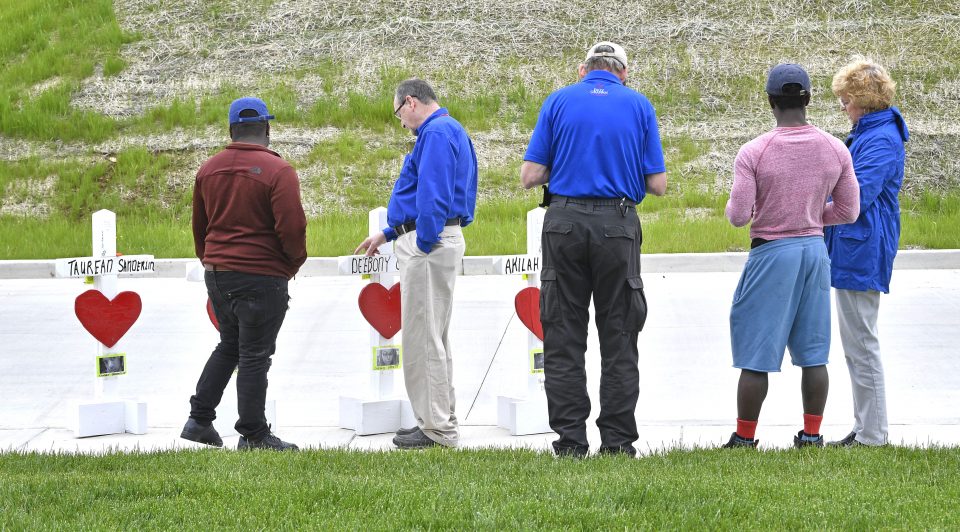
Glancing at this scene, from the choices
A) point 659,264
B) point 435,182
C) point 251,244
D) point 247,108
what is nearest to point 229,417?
point 251,244

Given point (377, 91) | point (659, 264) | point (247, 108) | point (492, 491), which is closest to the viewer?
point (492, 491)

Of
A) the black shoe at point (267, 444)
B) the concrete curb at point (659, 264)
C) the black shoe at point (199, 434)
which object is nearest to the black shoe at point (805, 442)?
the black shoe at point (267, 444)

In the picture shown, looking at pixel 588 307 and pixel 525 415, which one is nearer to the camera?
pixel 588 307

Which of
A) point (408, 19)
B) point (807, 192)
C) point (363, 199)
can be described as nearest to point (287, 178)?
point (807, 192)

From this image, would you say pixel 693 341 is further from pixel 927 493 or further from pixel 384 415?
pixel 927 493

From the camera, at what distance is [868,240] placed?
5.38 metres

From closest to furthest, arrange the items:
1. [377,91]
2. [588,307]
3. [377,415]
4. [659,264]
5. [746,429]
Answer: [588,307] < [746,429] < [377,415] < [659,264] < [377,91]

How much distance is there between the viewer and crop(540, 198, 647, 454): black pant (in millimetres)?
5121

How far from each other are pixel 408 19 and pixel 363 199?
258 inches

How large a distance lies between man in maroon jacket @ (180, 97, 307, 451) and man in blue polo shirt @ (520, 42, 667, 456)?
50.8 inches

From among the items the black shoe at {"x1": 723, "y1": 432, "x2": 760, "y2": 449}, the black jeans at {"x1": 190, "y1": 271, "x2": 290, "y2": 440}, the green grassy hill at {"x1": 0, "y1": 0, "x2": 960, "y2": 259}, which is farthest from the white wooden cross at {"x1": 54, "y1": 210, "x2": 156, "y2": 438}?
the green grassy hill at {"x1": 0, "y1": 0, "x2": 960, "y2": 259}

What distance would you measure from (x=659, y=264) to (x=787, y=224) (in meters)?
8.16

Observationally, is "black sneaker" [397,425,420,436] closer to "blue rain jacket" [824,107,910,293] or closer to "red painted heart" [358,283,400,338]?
"red painted heart" [358,283,400,338]

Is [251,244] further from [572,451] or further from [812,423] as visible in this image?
[812,423]
